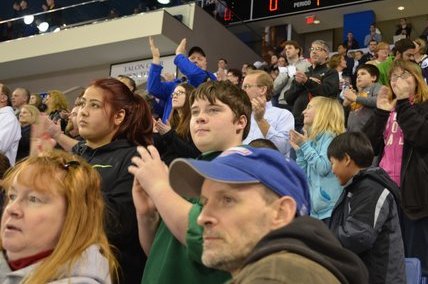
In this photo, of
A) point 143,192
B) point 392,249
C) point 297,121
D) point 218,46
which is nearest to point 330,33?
point 218,46

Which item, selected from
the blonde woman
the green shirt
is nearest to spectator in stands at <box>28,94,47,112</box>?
the blonde woman

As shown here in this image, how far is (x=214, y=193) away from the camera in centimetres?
152

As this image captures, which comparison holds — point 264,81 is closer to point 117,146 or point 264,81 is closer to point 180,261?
point 117,146

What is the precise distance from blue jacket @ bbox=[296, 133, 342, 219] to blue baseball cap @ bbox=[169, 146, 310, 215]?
266 centimetres

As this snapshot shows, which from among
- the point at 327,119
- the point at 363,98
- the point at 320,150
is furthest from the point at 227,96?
the point at 363,98

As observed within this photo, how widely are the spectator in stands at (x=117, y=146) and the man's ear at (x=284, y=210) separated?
3.30 feet

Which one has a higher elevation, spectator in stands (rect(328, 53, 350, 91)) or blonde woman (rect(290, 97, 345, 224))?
spectator in stands (rect(328, 53, 350, 91))

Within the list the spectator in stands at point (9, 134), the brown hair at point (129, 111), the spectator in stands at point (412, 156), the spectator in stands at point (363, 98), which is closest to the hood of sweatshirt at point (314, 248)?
the brown hair at point (129, 111)

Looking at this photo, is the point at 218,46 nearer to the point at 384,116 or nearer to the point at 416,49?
the point at 416,49

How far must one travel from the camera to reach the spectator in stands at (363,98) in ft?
18.8

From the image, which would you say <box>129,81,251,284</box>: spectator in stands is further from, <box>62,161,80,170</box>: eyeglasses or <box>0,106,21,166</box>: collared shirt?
<box>0,106,21,166</box>: collared shirt

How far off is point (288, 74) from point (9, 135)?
3.92m

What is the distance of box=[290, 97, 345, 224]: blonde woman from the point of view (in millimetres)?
4238

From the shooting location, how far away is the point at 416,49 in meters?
7.45
